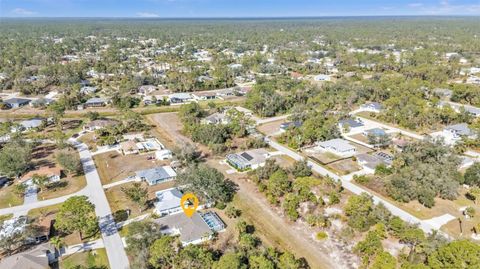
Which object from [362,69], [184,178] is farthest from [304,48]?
[184,178]

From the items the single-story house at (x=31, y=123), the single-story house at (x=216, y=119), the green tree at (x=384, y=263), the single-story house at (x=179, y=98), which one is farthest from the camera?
the single-story house at (x=179, y=98)

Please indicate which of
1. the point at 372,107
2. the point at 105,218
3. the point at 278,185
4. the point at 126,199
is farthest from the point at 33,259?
the point at 372,107

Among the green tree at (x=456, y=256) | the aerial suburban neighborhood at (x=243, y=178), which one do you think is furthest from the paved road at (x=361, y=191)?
the green tree at (x=456, y=256)

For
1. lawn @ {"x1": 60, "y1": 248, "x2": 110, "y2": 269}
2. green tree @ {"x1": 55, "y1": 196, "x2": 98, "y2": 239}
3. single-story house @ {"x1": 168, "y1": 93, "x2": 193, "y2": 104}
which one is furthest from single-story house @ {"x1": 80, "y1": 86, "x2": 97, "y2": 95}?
lawn @ {"x1": 60, "y1": 248, "x2": 110, "y2": 269}

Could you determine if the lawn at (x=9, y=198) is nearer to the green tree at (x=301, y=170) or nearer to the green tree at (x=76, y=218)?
the green tree at (x=76, y=218)

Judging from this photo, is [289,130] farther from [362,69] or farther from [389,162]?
[362,69]

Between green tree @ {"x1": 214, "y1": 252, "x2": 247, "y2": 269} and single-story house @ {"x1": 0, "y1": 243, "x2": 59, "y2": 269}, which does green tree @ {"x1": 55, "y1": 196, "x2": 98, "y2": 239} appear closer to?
single-story house @ {"x1": 0, "y1": 243, "x2": 59, "y2": 269}
